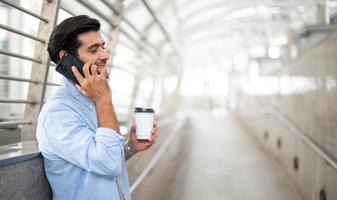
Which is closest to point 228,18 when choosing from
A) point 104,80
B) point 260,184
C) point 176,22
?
point 176,22

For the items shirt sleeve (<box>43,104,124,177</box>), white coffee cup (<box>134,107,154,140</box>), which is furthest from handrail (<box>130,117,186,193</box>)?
shirt sleeve (<box>43,104,124,177</box>)

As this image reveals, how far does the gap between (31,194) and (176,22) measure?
9.58 metres

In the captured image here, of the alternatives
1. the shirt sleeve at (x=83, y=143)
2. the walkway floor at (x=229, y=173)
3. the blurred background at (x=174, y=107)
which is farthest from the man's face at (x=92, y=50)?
the walkway floor at (x=229, y=173)

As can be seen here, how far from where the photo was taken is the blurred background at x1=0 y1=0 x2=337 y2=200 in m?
2.39

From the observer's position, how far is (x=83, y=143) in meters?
1.49

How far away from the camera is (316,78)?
4.49 metres

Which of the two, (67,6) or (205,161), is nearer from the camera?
(67,6)

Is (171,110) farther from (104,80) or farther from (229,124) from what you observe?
(104,80)

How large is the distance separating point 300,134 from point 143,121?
3804 millimetres

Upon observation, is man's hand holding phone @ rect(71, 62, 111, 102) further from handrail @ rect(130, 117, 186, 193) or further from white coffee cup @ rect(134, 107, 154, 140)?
handrail @ rect(130, 117, 186, 193)

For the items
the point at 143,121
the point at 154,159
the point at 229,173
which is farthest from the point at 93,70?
the point at 229,173

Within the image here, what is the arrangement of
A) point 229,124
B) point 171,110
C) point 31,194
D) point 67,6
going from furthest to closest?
point 229,124 < point 171,110 < point 67,6 < point 31,194

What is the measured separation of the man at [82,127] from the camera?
1.50m

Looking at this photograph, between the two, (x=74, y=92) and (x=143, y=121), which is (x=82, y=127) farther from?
(x=143, y=121)
